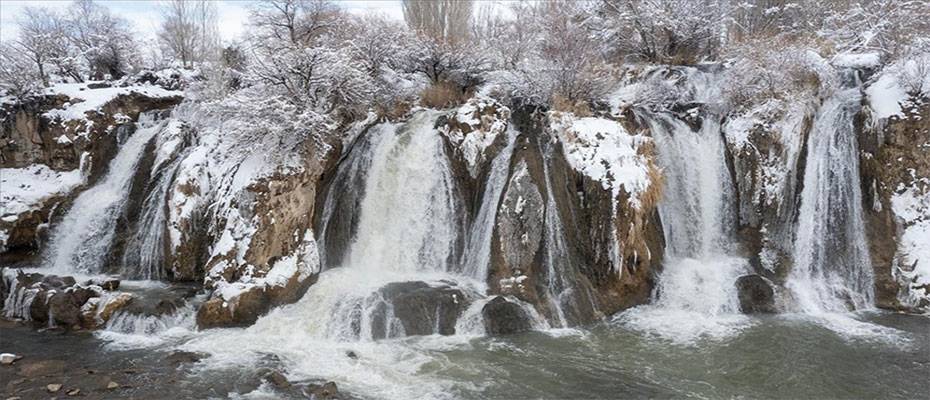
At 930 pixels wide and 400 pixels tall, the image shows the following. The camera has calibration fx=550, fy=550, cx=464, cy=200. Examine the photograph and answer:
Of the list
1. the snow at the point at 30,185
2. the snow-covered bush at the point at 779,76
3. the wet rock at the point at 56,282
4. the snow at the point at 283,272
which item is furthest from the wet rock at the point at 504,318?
the snow at the point at 30,185

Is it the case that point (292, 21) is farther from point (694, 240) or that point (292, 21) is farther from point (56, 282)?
point (694, 240)

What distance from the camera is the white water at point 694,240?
12.7 meters

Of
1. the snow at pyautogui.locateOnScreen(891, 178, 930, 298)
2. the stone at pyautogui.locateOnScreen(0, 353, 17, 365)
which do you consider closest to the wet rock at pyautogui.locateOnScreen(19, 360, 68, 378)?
the stone at pyautogui.locateOnScreen(0, 353, 17, 365)

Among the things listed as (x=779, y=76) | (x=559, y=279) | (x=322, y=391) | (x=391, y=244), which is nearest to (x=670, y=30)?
(x=779, y=76)

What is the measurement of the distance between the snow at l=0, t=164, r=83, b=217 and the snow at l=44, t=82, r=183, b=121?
6.26 feet

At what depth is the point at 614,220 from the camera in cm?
1341

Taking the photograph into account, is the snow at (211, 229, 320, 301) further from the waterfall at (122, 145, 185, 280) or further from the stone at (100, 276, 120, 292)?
the waterfall at (122, 145, 185, 280)

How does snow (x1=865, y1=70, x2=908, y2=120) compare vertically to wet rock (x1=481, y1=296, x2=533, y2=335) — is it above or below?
above

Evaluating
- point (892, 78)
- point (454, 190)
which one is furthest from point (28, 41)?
point (892, 78)

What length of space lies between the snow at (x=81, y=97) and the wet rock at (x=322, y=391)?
1531 centimetres

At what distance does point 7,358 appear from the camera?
10.5 m

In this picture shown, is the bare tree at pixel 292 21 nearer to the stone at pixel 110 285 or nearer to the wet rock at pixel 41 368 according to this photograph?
the stone at pixel 110 285

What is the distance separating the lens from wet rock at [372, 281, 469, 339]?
11930 millimetres

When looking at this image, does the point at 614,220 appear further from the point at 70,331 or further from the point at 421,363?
the point at 70,331
